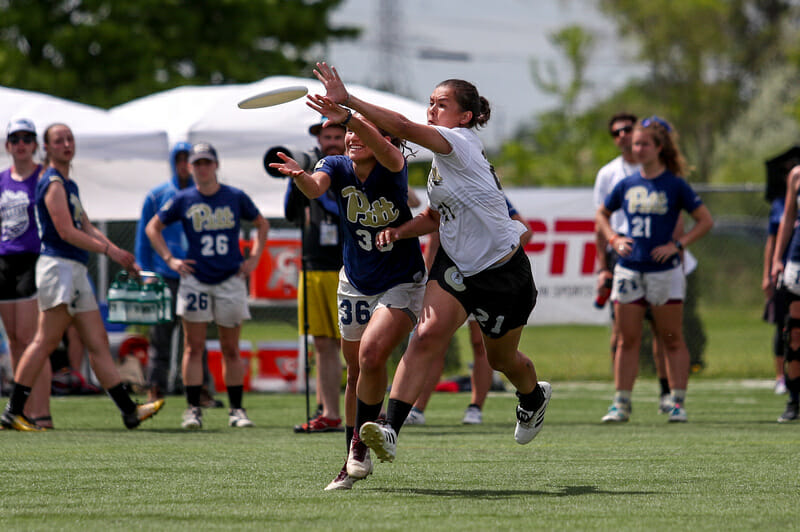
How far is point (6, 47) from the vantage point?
25.2 meters

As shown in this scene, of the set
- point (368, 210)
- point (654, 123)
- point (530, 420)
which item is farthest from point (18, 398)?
point (654, 123)

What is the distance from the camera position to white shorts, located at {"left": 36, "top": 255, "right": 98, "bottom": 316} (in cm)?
835

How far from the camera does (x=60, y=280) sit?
27.5 feet

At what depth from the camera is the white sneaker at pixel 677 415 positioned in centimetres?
914

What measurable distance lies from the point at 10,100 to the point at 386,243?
8224 mm

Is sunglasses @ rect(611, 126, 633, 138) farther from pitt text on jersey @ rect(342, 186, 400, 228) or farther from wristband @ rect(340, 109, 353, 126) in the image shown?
wristband @ rect(340, 109, 353, 126)

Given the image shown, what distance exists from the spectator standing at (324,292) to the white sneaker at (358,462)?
307 centimetres

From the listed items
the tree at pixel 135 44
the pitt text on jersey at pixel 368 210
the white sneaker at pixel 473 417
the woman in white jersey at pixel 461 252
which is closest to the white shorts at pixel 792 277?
the white sneaker at pixel 473 417

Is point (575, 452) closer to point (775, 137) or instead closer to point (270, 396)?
point (270, 396)

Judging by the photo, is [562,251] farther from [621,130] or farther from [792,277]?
[792,277]

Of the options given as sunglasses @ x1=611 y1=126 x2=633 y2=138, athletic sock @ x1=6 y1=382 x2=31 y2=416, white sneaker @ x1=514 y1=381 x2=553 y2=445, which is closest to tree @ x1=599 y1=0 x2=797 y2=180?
sunglasses @ x1=611 y1=126 x2=633 y2=138

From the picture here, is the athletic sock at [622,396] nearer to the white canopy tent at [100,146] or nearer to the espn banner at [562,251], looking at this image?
the espn banner at [562,251]

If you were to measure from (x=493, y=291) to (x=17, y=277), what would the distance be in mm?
4755

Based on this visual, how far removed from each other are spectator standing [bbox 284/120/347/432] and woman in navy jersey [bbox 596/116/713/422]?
213cm
